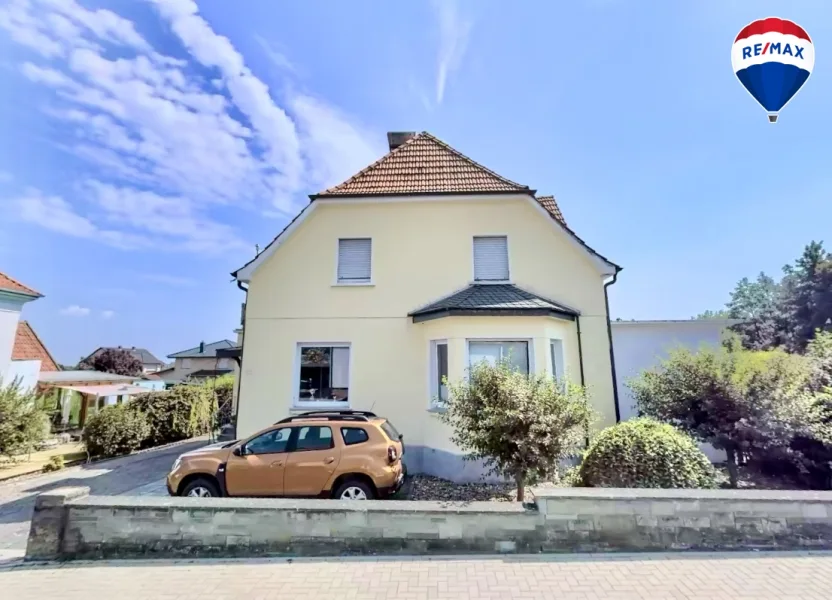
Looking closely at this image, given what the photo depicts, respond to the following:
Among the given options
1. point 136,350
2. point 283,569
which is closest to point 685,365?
point 283,569

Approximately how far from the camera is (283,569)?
5.38 m

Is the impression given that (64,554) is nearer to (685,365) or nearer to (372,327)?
(372,327)

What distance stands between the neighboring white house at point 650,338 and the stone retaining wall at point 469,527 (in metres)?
7.72

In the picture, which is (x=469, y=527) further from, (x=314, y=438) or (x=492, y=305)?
(x=492, y=305)

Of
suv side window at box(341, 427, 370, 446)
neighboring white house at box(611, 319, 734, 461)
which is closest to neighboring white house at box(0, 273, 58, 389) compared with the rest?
suv side window at box(341, 427, 370, 446)

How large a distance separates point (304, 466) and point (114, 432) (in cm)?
1242

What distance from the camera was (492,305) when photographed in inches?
432

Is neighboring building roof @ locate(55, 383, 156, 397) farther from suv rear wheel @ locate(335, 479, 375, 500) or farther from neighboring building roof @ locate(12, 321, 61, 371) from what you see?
suv rear wheel @ locate(335, 479, 375, 500)

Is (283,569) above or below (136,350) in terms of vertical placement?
below

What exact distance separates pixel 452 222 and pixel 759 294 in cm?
6723

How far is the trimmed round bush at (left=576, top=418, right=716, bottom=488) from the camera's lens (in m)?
6.87

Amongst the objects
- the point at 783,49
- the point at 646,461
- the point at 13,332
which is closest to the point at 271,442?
the point at 646,461

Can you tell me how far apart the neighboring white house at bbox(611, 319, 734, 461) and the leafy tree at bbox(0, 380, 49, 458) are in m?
19.1

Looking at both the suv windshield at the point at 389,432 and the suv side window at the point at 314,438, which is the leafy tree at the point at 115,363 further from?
the suv windshield at the point at 389,432
